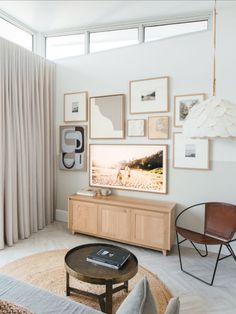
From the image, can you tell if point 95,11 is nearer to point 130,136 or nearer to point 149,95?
point 149,95

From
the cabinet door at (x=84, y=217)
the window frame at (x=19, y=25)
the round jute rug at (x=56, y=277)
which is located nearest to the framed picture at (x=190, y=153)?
the cabinet door at (x=84, y=217)

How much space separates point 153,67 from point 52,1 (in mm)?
1623

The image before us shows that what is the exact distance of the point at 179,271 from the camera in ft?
8.98

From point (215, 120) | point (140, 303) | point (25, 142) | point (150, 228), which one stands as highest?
point (215, 120)

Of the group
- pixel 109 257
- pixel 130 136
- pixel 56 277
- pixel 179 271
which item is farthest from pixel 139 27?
pixel 56 277

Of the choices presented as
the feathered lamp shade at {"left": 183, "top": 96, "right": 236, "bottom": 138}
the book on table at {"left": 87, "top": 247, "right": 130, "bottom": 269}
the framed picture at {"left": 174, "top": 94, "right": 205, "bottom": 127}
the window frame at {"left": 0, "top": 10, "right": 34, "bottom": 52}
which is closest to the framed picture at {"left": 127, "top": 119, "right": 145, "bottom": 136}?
the framed picture at {"left": 174, "top": 94, "right": 205, "bottom": 127}

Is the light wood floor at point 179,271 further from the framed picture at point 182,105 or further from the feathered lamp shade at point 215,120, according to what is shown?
the framed picture at point 182,105

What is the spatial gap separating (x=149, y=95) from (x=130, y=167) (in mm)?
1100

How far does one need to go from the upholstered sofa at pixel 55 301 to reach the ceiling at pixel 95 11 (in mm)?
3383

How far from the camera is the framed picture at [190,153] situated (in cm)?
323

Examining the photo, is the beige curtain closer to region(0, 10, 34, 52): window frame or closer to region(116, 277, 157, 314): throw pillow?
region(0, 10, 34, 52): window frame

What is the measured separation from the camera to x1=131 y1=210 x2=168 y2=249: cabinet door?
10.1 feet

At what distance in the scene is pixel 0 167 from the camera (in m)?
3.22

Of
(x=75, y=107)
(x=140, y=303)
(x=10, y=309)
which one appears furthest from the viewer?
(x=75, y=107)
